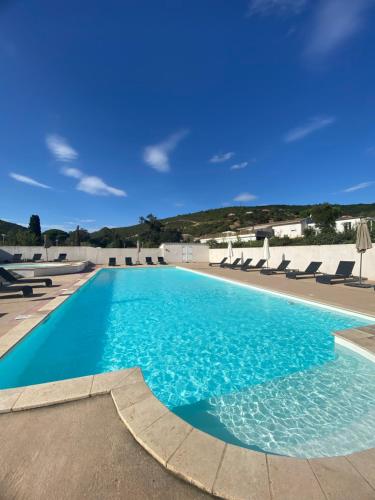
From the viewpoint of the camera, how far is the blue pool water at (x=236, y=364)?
2502 millimetres

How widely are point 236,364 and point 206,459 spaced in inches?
94.3

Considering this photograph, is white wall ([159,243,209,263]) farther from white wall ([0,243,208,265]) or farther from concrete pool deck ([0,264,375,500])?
concrete pool deck ([0,264,375,500])

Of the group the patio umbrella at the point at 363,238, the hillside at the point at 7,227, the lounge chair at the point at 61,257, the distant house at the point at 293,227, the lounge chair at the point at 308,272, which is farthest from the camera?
the hillside at the point at 7,227

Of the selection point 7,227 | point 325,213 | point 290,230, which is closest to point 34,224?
point 7,227

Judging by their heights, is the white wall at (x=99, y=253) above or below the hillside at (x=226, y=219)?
below

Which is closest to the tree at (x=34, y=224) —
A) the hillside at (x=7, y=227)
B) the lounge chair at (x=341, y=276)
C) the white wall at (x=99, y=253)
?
the hillside at (x=7, y=227)

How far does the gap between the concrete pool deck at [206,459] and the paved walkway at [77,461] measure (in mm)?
30

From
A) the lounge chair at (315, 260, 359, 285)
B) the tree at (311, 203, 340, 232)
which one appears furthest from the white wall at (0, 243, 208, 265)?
the tree at (311, 203, 340, 232)

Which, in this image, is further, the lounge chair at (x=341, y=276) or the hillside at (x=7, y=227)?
the hillside at (x=7, y=227)

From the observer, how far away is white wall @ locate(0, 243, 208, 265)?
21.2 m

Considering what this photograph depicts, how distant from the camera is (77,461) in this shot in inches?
63.8

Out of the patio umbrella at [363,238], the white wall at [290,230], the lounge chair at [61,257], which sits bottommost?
the lounge chair at [61,257]

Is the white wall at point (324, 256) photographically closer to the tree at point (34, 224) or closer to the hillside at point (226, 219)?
the hillside at point (226, 219)

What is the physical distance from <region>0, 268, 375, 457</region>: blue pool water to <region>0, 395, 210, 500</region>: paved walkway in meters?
1.14
